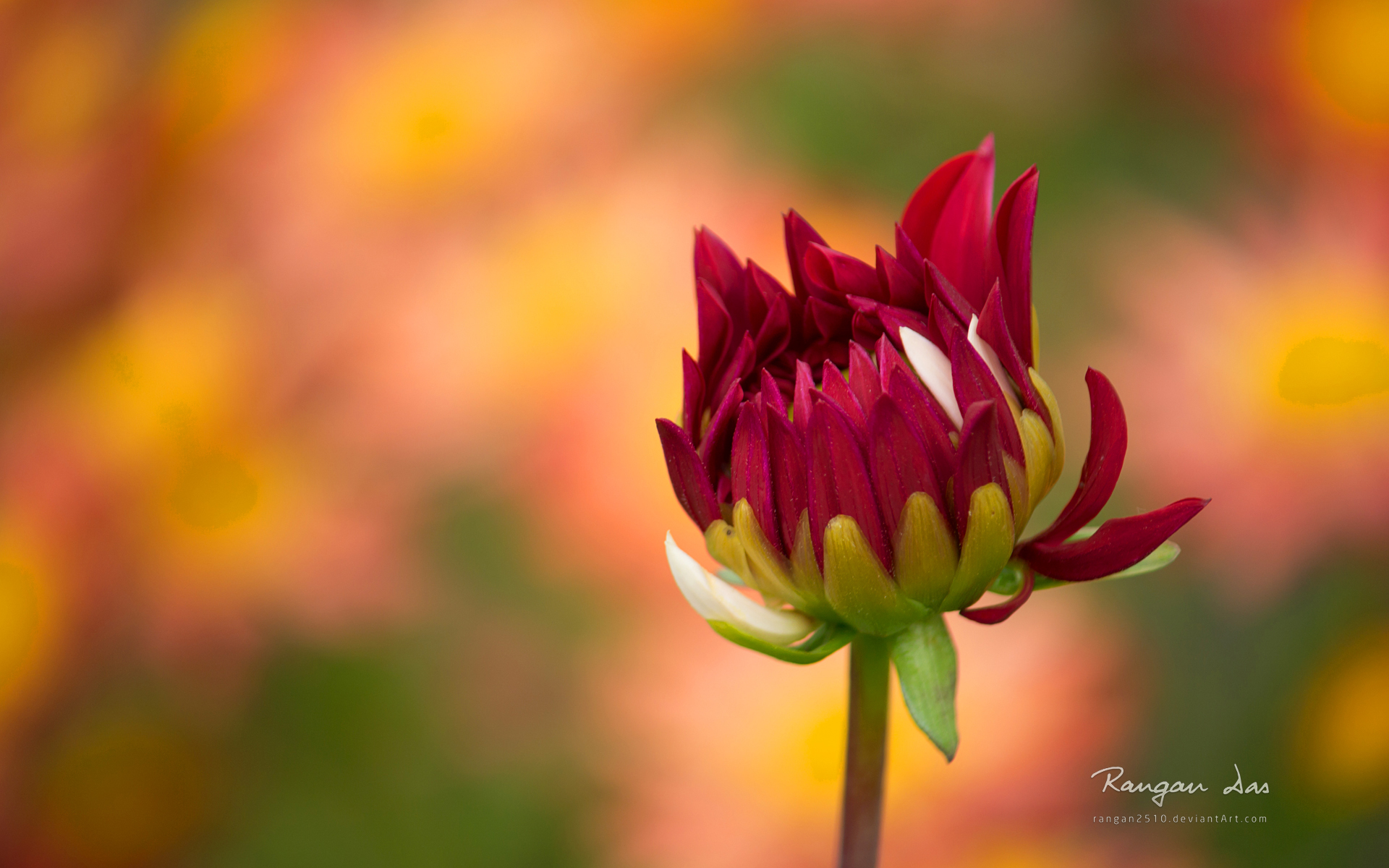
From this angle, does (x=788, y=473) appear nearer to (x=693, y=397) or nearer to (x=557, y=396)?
(x=693, y=397)

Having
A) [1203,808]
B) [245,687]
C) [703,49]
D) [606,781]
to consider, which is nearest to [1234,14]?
[703,49]

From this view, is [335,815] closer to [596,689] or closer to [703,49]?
[596,689]

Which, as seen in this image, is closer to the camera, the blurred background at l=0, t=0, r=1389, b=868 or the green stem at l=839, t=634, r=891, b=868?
the green stem at l=839, t=634, r=891, b=868

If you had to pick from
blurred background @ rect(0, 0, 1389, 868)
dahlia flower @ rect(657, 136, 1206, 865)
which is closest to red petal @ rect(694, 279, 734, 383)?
dahlia flower @ rect(657, 136, 1206, 865)

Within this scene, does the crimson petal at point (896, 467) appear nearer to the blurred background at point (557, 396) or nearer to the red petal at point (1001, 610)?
the red petal at point (1001, 610)
